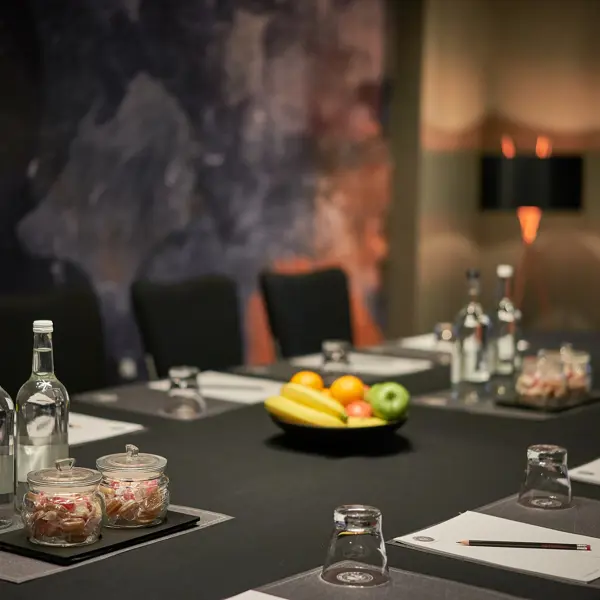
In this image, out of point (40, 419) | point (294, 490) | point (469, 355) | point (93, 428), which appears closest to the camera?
point (40, 419)

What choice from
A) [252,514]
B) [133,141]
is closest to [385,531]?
[252,514]

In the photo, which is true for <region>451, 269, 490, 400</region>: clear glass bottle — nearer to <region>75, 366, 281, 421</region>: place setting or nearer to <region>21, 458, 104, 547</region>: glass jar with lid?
<region>75, 366, 281, 421</region>: place setting

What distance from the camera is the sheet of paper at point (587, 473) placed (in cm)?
221

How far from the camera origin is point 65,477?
1.68 metres

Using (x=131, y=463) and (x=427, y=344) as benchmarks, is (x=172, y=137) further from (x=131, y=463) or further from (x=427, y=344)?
(x=131, y=463)

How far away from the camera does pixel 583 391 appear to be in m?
3.04

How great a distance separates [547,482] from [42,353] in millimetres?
874

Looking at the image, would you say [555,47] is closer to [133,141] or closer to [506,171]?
[506,171]

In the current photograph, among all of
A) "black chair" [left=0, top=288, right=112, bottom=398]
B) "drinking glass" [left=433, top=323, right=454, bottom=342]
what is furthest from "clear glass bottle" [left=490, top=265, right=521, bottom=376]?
"black chair" [left=0, top=288, right=112, bottom=398]

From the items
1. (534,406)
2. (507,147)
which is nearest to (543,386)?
(534,406)

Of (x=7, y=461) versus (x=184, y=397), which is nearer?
(x=7, y=461)

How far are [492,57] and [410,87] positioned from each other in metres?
0.77

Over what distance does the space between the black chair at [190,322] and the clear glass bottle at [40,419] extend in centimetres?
177

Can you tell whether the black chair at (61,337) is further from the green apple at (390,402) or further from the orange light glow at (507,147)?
the orange light glow at (507,147)
